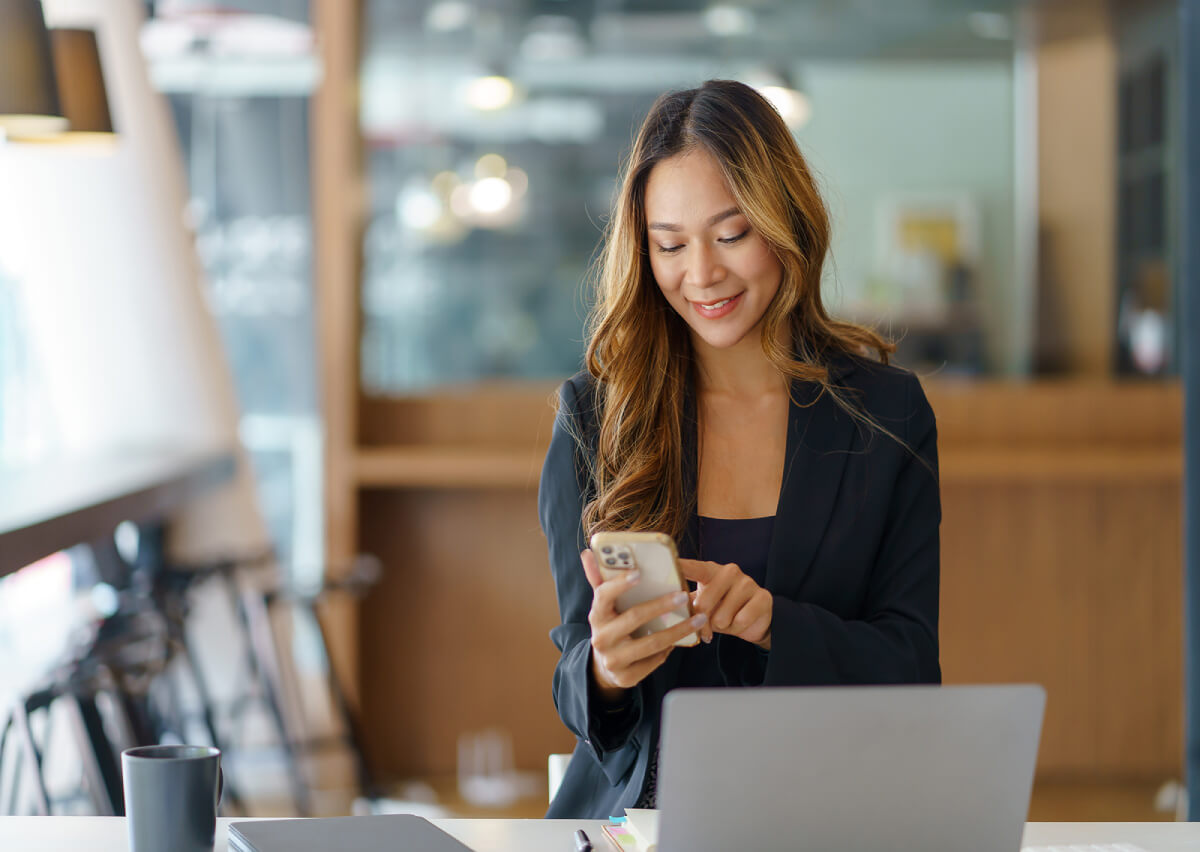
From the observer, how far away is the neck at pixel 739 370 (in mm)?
1625

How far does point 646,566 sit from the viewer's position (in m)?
1.14

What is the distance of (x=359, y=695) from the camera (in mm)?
4125

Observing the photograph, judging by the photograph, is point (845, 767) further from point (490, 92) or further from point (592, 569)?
point (490, 92)

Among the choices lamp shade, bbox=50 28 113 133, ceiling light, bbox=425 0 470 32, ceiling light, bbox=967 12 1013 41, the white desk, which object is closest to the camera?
the white desk

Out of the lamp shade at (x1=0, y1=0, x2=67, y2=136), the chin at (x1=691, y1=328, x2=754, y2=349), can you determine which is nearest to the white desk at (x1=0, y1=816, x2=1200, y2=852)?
the chin at (x1=691, y1=328, x2=754, y2=349)

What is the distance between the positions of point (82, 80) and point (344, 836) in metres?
1.91

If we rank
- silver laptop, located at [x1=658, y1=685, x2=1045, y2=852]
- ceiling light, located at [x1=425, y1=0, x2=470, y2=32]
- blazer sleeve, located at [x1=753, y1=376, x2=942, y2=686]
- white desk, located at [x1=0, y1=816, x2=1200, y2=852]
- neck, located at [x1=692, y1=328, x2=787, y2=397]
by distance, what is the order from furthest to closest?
1. ceiling light, located at [x1=425, y1=0, x2=470, y2=32]
2. neck, located at [x1=692, y1=328, x2=787, y2=397]
3. blazer sleeve, located at [x1=753, y1=376, x2=942, y2=686]
4. white desk, located at [x1=0, y1=816, x2=1200, y2=852]
5. silver laptop, located at [x1=658, y1=685, x2=1045, y2=852]

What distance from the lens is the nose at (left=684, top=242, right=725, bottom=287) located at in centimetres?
144

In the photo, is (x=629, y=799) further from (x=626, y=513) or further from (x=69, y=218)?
(x=69, y=218)

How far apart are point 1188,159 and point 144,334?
2.79 metres

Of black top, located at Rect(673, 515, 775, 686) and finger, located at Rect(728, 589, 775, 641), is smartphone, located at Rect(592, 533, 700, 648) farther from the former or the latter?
black top, located at Rect(673, 515, 775, 686)

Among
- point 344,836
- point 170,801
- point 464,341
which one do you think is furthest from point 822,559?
point 464,341

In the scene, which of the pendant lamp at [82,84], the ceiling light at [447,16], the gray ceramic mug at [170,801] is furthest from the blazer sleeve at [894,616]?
the ceiling light at [447,16]

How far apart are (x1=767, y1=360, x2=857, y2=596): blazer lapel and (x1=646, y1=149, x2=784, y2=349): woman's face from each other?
14 centimetres
